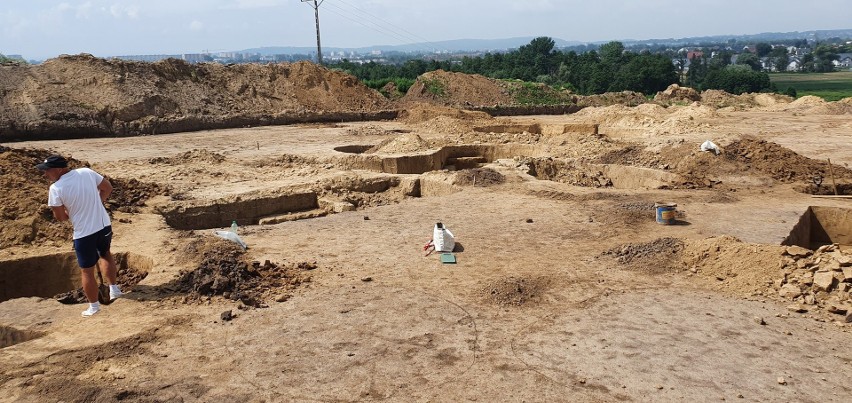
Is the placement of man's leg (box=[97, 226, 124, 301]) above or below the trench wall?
above

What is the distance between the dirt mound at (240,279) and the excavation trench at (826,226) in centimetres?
856

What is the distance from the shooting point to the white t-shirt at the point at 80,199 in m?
6.57

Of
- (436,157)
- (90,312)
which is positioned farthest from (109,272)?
(436,157)

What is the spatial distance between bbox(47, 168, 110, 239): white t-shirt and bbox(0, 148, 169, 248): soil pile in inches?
112

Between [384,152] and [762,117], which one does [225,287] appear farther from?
[762,117]

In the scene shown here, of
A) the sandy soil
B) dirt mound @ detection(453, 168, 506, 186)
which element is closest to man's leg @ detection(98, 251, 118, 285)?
the sandy soil

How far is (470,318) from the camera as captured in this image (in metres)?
6.82

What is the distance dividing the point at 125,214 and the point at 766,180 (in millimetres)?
12441

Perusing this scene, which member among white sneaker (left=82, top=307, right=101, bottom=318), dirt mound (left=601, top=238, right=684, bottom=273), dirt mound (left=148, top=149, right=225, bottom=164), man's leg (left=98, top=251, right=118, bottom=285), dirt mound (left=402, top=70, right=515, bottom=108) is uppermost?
dirt mound (left=402, top=70, right=515, bottom=108)

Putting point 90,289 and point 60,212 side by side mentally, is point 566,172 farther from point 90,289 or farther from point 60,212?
point 60,212

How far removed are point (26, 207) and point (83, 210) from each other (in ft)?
11.6

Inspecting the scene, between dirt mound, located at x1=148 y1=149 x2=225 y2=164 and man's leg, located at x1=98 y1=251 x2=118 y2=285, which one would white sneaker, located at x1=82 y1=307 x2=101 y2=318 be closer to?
man's leg, located at x1=98 y1=251 x2=118 y2=285

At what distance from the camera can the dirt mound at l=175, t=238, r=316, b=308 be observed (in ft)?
24.1

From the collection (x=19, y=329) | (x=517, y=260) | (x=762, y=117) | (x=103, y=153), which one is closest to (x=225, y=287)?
(x=19, y=329)
